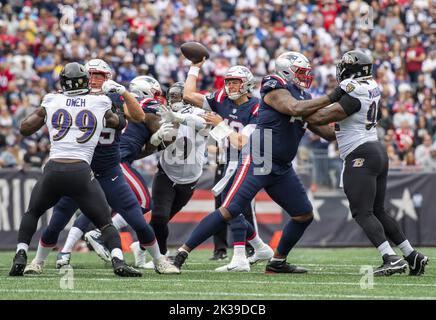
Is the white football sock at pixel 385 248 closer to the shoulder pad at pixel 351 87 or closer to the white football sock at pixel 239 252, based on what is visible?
the shoulder pad at pixel 351 87

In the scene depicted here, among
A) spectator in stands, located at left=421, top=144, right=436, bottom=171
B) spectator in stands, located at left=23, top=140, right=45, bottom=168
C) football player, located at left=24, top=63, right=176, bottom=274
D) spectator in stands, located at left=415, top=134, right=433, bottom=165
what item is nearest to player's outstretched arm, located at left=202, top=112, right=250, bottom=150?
football player, located at left=24, top=63, right=176, bottom=274

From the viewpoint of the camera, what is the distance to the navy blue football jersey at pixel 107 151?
8711mm

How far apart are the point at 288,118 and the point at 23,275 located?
2.70 meters

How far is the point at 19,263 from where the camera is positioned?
8203 millimetres

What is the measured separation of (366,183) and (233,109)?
196 cm

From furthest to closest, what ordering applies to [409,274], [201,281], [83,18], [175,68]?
[83,18] → [175,68] → [409,274] → [201,281]

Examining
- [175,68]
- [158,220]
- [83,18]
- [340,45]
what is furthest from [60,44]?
[158,220]

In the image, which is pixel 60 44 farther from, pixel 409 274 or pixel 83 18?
pixel 409 274

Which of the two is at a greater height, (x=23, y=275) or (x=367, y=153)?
(x=367, y=153)

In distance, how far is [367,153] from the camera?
8359 millimetres

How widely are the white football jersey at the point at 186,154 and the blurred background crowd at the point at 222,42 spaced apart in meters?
5.76

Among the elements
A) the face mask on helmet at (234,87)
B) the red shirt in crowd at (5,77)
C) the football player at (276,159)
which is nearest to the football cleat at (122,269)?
the football player at (276,159)

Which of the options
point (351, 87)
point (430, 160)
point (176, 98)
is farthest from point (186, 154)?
point (430, 160)

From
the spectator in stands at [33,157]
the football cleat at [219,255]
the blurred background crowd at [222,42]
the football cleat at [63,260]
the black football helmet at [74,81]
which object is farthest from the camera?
the blurred background crowd at [222,42]
